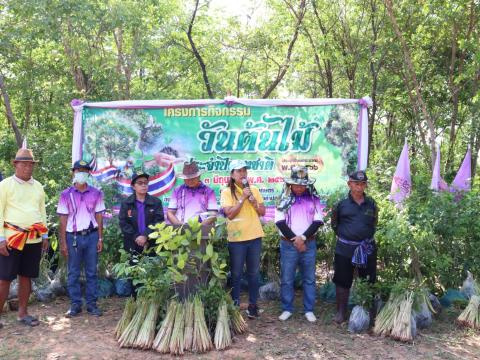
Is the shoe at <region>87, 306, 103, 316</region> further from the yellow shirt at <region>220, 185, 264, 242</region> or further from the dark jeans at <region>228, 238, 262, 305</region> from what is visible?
the yellow shirt at <region>220, 185, 264, 242</region>

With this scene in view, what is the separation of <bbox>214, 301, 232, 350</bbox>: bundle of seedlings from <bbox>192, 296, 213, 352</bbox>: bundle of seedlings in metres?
0.07

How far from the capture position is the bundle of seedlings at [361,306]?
4.62 metres

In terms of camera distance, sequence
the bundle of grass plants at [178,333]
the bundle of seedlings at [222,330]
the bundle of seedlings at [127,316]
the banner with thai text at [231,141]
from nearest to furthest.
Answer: the bundle of grass plants at [178,333] → the bundle of seedlings at [222,330] → the bundle of seedlings at [127,316] → the banner with thai text at [231,141]

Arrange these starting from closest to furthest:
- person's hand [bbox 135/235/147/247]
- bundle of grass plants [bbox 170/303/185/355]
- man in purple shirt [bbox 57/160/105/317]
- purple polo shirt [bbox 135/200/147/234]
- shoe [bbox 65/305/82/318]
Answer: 1. bundle of grass plants [bbox 170/303/185/355]
2. person's hand [bbox 135/235/147/247]
3. purple polo shirt [bbox 135/200/147/234]
4. man in purple shirt [bbox 57/160/105/317]
5. shoe [bbox 65/305/82/318]

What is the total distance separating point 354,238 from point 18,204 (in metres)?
3.49

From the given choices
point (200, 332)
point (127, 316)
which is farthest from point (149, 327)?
point (200, 332)

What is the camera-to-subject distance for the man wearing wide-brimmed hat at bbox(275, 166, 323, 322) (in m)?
4.79

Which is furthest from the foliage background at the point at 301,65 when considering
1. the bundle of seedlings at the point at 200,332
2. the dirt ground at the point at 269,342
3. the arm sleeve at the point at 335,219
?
the bundle of seedlings at the point at 200,332

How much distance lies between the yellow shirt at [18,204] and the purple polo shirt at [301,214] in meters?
2.55

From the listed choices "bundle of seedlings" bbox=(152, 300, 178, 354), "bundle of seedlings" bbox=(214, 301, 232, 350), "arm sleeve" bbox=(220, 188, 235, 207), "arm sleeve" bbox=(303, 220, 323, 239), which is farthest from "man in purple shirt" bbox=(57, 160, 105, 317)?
"arm sleeve" bbox=(303, 220, 323, 239)

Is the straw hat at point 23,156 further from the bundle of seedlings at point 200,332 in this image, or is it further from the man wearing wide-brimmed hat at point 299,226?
the man wearing wide-brimmed hat at point 299,226

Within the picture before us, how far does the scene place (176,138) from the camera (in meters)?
6.16

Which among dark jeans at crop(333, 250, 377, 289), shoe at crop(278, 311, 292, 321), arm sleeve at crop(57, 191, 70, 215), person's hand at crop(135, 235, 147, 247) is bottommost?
shoe at crop(278, 311, 292, 321)

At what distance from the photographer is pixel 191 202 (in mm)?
4918
